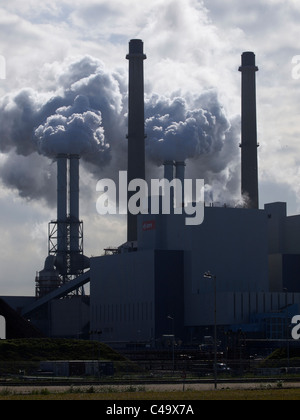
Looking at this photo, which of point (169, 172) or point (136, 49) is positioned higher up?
point (136, 49)

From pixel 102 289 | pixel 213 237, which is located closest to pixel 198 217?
pixel 213 237

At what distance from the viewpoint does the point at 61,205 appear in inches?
5773

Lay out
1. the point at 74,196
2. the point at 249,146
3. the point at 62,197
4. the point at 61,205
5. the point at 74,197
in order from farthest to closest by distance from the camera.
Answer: the point at 249,146
the point at 74,196
the point at 74,197
the point at 61,205
the point at 62,197

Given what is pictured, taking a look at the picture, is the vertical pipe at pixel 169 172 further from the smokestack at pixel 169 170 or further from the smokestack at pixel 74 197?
the smokestack at pixel 74 197

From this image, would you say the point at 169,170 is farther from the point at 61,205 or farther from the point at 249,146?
the point at 61,205

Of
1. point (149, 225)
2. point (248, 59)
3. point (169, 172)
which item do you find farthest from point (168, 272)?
point (248, 59)

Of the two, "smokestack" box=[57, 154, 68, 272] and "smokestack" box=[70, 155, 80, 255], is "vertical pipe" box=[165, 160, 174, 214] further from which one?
"smokestack" box=[57, 154, 68, 272]

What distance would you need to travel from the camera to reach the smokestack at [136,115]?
147 m

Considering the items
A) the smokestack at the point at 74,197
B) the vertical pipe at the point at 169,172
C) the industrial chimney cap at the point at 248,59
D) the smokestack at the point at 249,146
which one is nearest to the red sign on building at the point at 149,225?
the vertical pipe at the point at 169,172

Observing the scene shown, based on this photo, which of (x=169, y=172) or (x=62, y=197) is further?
(x=169, y=172)

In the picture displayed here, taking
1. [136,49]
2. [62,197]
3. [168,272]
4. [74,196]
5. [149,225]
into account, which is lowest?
[168,272]

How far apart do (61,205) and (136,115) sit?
18308 mm

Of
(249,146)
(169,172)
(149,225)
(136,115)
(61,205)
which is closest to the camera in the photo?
(61,205)

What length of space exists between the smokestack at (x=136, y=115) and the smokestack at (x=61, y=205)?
10215mm
